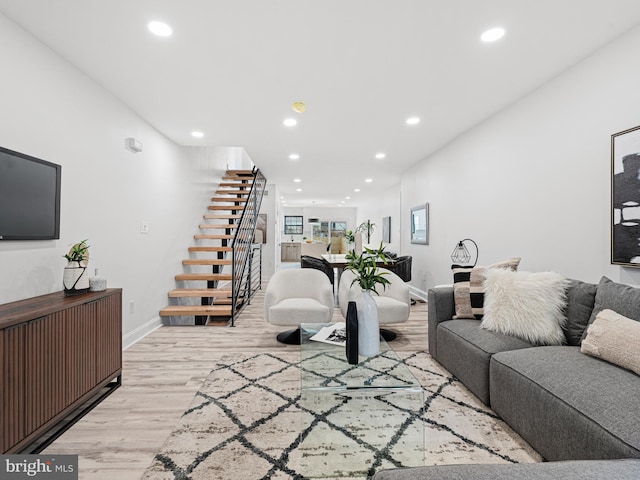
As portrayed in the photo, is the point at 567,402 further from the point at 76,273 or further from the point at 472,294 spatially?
the point at 76,273

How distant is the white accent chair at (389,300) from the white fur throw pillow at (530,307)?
107 centimetres

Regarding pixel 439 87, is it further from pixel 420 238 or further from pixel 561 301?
pixel 420 238

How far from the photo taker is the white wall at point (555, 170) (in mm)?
2447

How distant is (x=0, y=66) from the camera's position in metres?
2.11

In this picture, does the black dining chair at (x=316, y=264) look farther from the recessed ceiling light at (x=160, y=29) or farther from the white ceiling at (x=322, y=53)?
the recessed ceiling light at (x=160, y=29)

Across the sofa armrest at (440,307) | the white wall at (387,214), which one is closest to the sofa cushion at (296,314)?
the sofa armrest at (440,307)

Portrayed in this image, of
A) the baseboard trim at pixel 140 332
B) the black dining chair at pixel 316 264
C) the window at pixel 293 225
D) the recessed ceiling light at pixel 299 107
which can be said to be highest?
the recessed ceiling light at pixel 299 107

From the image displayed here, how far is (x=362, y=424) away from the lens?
1704mm

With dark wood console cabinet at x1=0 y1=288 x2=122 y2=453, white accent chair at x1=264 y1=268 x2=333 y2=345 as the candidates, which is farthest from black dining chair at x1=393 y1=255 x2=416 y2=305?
dark wood console cabinet at x1=0 y1=288 x2=122 y2=453

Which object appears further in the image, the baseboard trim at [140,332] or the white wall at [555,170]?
the baseboard trim at [140,332]

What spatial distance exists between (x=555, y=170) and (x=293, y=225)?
1366 cm

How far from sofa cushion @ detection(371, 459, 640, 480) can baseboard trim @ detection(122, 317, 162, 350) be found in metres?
3.44

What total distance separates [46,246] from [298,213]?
13874 mm

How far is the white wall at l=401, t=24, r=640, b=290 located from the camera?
8.03 feet
